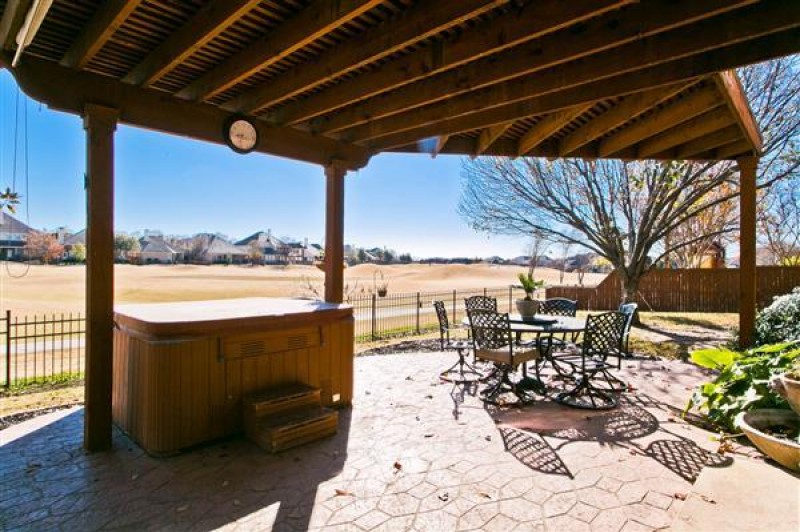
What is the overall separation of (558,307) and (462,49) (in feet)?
15.1

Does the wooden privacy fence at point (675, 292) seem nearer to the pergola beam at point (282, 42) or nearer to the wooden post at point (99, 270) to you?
the pergola beam at point (282, 42)

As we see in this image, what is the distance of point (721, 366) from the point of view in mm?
3814

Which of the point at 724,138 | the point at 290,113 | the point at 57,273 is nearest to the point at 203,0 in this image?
the point at 290,113

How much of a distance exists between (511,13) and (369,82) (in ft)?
4.10

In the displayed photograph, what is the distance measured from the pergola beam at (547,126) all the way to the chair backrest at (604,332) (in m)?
1.94

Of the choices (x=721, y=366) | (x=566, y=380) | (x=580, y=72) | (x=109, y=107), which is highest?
(x=580, y=72)

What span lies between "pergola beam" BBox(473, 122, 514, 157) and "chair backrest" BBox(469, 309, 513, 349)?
1.92 m

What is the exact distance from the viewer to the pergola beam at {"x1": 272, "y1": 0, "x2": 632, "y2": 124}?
226 cm

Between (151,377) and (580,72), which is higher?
(580,72)

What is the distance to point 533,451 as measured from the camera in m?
3.04

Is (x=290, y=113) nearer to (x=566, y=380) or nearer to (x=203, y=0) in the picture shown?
(x=203, y=0)

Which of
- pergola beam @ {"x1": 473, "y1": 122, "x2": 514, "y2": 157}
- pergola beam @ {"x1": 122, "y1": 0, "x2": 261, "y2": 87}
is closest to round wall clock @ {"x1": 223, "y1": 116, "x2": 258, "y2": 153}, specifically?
pergola beam @ {"x1": 122, "y1": 0, "x2": 261, "y2": 87}

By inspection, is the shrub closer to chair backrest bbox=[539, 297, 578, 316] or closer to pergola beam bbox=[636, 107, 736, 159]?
chair backrest bbox=[539, 297, 578, 316]

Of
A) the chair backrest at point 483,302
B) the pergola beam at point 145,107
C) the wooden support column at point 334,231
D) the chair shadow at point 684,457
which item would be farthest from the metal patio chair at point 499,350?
the pergola beam at point 145,107
